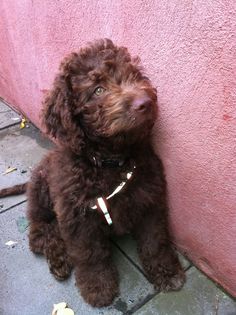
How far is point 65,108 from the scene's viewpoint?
2369 mm

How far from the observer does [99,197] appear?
265 cm

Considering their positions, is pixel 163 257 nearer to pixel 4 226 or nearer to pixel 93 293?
pixel 93 293

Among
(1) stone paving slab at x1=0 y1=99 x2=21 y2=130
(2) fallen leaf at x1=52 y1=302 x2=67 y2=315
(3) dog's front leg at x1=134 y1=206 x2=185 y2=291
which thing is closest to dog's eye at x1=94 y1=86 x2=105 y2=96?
(3) dog's front leg at x1=134 y1=206 x2=185 y2=291

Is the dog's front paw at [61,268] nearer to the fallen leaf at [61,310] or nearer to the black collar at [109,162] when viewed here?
the fallen leaf at [61,310]

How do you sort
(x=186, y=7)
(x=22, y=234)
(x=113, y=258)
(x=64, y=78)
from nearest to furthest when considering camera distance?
(x=186, y=7) < (x=64, y=78) < (x=113, y=258) < (x=22, y=234)

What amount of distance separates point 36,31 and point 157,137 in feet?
6.12

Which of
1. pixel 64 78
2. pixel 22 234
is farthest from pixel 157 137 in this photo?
pixel 22 234

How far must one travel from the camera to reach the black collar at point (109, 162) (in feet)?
8.50

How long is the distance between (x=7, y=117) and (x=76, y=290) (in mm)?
2952

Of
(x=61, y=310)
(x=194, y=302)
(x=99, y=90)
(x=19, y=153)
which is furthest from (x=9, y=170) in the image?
(x=194, y=302)

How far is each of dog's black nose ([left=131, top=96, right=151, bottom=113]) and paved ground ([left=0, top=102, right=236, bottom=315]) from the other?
55.1 inches

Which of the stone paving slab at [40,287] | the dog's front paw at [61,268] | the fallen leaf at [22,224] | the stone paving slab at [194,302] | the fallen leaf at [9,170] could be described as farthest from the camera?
the fallen leaf at [9,170]

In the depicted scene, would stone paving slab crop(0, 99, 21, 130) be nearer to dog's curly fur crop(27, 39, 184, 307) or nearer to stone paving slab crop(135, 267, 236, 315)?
dog's curly fur crop(27, 39, 184, 307)

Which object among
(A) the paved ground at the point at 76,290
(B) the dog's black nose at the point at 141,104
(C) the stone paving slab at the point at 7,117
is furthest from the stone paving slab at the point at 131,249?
(C) the stone paving slab at the point at 7,117
